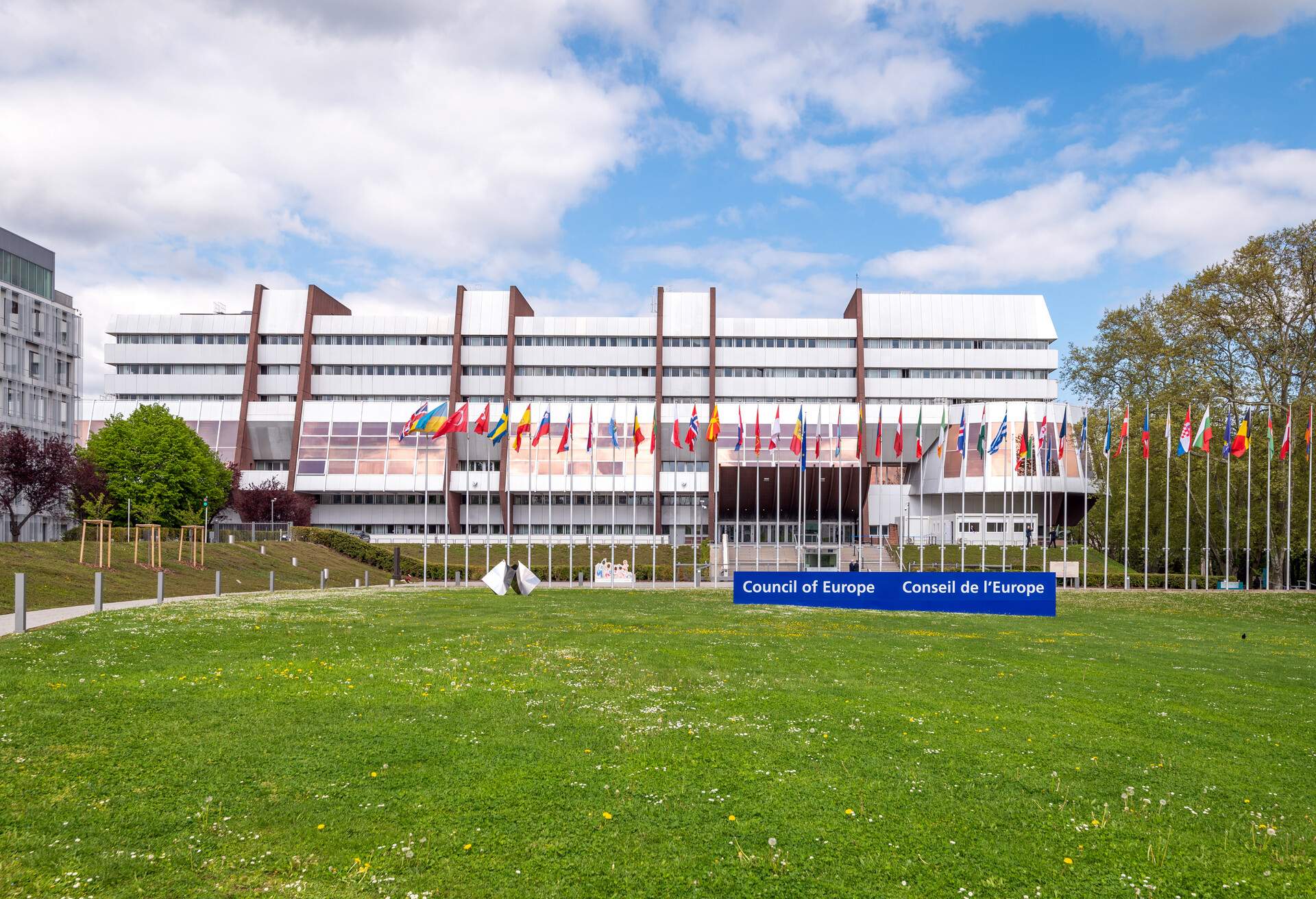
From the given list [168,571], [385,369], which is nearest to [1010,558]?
[168,571]

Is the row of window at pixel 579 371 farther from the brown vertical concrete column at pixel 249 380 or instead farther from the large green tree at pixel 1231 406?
the large green tree at pixel 1231 406

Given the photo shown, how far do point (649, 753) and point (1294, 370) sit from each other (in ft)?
200

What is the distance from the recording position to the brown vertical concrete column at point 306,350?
277ft

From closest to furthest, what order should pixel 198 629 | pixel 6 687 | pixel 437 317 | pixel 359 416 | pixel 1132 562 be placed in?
pixel 6 687 < pixel 198 629 < pixel 1132 562 < pixel 359 416 < pixel 437 317

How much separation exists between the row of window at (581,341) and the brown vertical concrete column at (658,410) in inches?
62.8

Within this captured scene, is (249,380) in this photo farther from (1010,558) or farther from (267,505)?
(1010,558)

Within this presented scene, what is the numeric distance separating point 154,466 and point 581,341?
42.1 metres

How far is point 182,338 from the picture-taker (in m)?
96.6

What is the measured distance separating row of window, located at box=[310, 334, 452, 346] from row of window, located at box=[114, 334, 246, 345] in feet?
30.5

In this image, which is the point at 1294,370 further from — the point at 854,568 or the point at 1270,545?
the point at 854,568

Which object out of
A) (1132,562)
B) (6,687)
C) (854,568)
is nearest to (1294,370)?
(1132,562)

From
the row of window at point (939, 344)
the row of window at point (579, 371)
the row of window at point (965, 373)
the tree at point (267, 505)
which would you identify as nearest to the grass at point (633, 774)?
the tree at point (267, 505)

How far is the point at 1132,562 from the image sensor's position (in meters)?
63.8

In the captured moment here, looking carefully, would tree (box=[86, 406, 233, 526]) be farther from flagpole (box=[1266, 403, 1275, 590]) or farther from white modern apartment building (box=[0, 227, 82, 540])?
flagpole (box=[1266, 403, 1275, 590])
